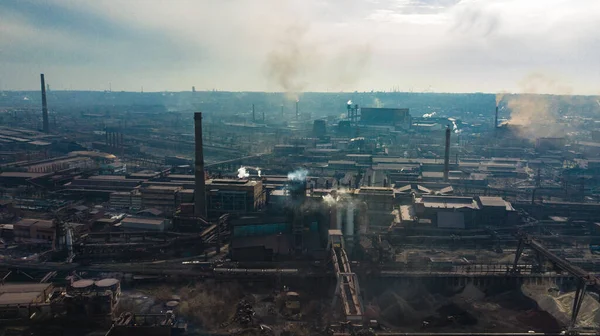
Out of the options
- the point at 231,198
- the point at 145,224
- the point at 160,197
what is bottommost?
the point at 145,224

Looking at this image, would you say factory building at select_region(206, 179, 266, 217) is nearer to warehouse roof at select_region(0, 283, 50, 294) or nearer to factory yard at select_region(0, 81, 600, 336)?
factory yard at select_region(0, 81, 600, 336)

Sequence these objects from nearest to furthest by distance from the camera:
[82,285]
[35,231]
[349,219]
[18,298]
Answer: [18,298]
[82,285]
[35,231]
[349,219]

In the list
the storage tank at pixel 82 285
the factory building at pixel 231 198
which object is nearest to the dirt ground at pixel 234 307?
the storage tank at pixel 82 285

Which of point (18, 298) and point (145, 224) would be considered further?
point (145, 224)

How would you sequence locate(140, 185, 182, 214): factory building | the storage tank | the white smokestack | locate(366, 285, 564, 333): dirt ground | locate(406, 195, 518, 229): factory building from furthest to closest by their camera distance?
locate(140, 185, 182, 214): factory building < locate(406, 195, 518, 229): factory building < the white smokestack < the storage tank < locate(366, 285, 564, 333): dirt ground

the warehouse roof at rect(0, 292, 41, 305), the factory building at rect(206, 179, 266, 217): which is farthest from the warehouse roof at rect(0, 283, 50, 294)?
the factory building at rect(206, 179, 266, 217)

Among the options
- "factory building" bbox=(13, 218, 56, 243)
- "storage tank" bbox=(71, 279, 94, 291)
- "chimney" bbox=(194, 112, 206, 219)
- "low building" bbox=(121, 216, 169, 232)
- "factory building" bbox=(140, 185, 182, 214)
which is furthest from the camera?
"factory building" bbox=(140, 185, 182, 214)

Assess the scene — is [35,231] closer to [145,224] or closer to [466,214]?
[145,224]

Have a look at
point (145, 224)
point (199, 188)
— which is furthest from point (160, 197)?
point (145, 224)

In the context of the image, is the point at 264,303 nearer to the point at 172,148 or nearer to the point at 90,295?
the point at 90,295

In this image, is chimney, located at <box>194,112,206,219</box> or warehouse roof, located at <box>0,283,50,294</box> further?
chimney, located at <box>194,112,206,219</box>

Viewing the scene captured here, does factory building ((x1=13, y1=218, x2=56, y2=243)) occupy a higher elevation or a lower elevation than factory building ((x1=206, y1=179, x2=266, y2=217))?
lower

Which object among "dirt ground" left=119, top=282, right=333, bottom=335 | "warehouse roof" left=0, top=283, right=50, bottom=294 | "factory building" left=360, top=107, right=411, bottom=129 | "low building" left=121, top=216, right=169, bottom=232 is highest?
"factory building" left=360, top=107, right=411, bottom=129

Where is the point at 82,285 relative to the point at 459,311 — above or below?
above
